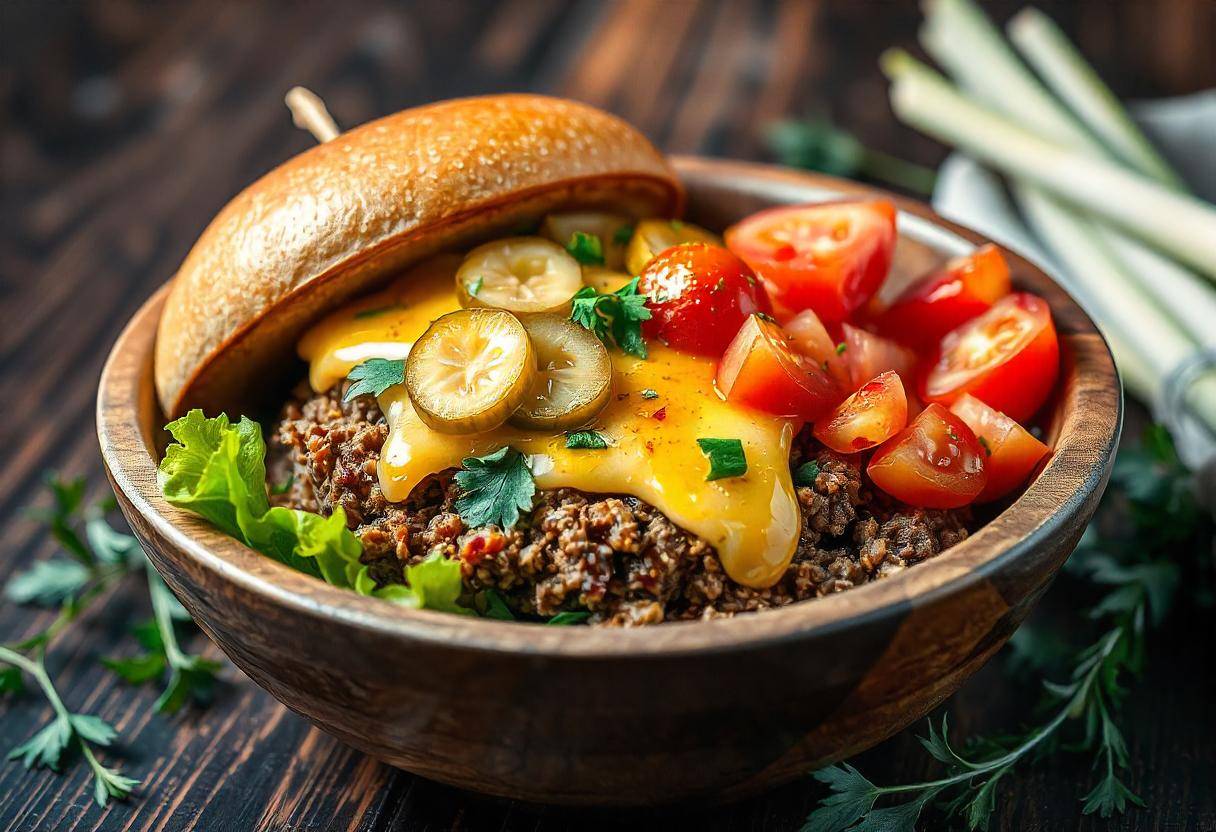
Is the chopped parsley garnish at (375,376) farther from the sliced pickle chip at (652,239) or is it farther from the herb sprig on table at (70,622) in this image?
the herb sprig on table at (70,622)

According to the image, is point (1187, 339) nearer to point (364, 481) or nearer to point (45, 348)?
point (364, 481)

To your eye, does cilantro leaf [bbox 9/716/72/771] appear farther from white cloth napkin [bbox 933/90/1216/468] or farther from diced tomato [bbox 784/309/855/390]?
white cloth napkin [bbox 933/90/1216/468]

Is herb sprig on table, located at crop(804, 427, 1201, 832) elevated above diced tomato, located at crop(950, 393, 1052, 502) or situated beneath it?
situated beneath

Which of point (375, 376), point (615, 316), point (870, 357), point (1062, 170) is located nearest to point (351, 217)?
point (375, 376)

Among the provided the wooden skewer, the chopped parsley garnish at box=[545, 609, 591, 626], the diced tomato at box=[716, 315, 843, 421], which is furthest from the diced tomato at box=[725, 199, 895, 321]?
the wooden skewer

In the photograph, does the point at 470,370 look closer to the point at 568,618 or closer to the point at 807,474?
the point at 568,618

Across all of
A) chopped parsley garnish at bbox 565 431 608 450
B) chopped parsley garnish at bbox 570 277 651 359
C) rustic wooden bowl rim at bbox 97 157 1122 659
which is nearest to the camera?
rustic wooden bowl rim at bbox 97 157 1122 659

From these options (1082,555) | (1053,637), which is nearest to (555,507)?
(1053,637)
